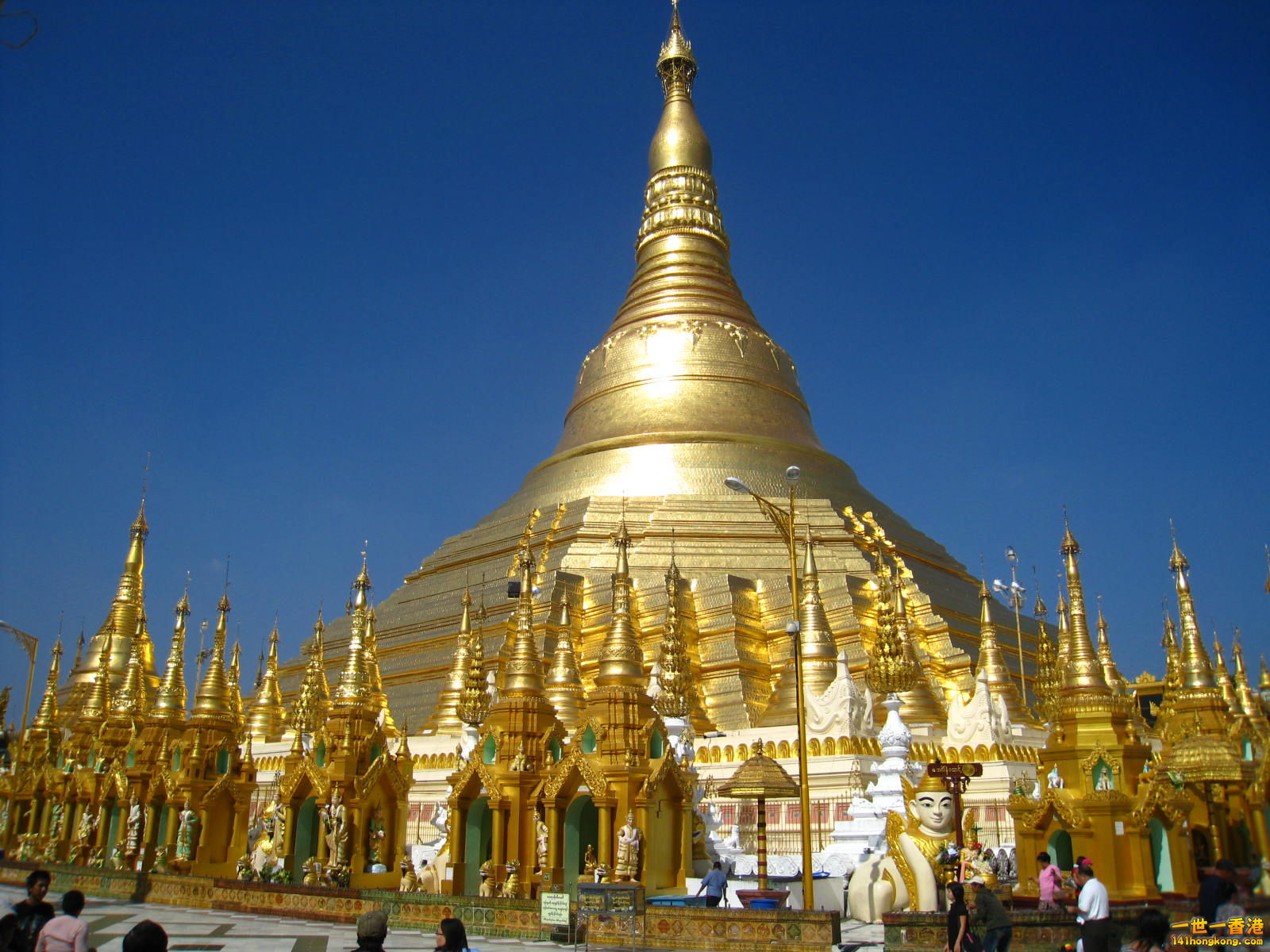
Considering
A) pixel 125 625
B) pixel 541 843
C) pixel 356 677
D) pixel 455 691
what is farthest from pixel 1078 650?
pixel 125 625

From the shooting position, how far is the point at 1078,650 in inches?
655

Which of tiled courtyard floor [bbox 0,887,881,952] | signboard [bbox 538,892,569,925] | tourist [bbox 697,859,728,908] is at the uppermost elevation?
tourist [bbox 697,859,728,908]

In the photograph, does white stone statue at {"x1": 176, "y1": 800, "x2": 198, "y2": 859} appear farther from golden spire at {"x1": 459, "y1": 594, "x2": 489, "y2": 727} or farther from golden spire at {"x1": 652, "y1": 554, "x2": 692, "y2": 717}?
golden spire at {"x1": 652, "y1": 554, "x2": 692, "y2": 717}

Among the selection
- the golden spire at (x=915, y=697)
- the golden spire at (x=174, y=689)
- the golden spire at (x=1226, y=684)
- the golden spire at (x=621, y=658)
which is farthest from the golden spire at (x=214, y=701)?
the golden spire at (x=1226, y=684)

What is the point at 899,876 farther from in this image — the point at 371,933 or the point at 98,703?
the point at 98,703

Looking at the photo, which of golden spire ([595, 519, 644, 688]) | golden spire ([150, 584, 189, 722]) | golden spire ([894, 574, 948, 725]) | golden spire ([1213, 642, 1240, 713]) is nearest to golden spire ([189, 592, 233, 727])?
golden spire ([150, 584, 189, 722])

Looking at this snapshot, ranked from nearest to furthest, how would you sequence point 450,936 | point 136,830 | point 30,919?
1. point 450,936
2. point 30,919
3. point 136,830

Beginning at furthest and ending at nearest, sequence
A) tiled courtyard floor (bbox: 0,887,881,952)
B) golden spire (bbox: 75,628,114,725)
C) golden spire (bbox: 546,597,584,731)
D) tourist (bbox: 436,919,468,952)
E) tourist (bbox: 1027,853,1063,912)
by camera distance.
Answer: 1. golden spire (bbox: 75,628,114,725)
2. golden spire (bbox: 546,597,584,731)
3. tiled courtyard floor (bbox: 0,887,881,952)
4. tourist (bbox: 1027,853,1063,912)
5. tourist (bbox: 436,919,468,952)

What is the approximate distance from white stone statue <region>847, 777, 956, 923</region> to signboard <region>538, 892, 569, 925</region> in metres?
3.60

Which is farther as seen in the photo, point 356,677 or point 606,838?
point 356,677

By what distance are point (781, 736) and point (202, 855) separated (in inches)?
427

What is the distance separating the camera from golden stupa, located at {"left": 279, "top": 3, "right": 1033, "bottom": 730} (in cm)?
2847

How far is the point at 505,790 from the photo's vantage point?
56.1ft

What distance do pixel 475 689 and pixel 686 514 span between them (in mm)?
9166
